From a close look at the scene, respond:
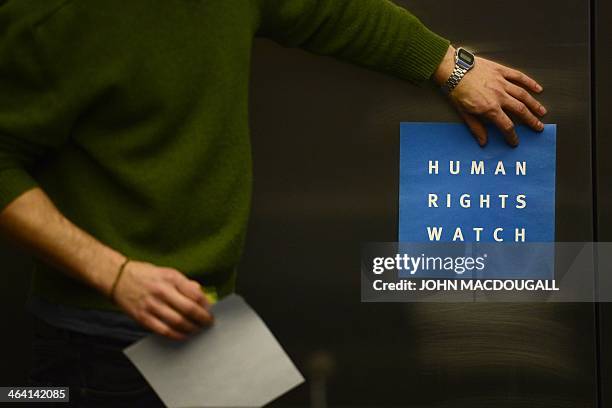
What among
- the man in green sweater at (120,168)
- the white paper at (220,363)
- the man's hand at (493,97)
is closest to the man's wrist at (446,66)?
the man's hand at (493,97)

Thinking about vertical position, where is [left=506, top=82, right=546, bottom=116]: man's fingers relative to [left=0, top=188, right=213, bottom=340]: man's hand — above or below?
above

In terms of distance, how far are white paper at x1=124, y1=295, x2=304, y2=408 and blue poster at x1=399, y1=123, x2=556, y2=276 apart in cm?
52

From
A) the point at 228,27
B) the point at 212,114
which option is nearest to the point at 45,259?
the point at 212,114

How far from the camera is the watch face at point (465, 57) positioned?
1498 mm

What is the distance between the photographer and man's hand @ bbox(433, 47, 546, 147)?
150 centimetres

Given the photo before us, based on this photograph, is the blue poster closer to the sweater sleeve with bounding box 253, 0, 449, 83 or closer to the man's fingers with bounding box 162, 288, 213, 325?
the sweater sleeve with bounding box 253, 0, 449, 83

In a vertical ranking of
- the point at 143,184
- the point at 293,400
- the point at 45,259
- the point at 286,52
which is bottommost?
Result: the point at 293,400

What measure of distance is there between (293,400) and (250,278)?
0.81 ft

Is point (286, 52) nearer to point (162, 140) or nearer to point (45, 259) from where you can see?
point (162, 140)

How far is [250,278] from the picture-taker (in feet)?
5.19

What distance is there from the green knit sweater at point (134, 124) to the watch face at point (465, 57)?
1.37ft

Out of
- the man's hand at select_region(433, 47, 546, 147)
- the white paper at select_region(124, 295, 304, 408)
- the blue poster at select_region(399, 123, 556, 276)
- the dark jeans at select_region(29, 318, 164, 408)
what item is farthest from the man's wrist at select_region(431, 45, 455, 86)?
the dark jeans at select_region(29, 318, 164, 408)

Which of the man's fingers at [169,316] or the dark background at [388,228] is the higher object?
the dark background at [388,228]

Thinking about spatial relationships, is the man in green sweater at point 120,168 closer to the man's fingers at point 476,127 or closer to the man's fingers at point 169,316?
the man's fingers at point 169,316
